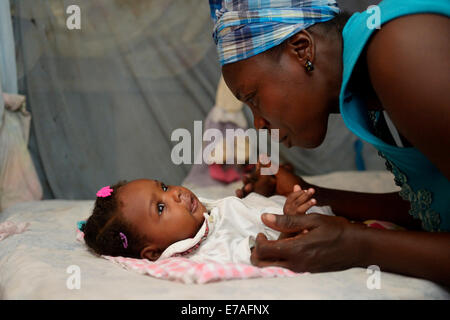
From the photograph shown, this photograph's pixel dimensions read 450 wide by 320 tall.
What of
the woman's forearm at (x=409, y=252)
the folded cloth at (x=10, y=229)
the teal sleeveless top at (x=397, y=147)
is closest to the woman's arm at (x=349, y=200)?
the teal sleeveless top at (x=397, y=147)

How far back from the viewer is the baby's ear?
143 cm

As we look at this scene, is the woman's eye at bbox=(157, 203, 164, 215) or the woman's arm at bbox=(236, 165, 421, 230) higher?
the woman's eye at bbox=(157, 203, 164, 215)

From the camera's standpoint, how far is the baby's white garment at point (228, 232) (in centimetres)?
134

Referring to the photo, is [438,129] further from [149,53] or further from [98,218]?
[149,53]

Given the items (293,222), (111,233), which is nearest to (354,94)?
Result: (293,222)

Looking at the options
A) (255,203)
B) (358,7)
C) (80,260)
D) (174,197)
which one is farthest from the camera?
(358,7)

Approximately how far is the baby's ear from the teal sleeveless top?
73cm

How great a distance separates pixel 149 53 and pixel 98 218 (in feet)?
6.04

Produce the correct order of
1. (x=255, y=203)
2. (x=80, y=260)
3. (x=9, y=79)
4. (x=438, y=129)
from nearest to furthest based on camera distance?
1. (x=438, y=129)
2. (x=80, y=260)
3. (x=255, y=203)
4. (x=9, y=79)

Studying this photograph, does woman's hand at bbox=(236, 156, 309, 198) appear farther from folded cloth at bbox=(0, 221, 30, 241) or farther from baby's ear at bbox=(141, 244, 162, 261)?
folded cloth at bbox=(0, 221, 30, 241)

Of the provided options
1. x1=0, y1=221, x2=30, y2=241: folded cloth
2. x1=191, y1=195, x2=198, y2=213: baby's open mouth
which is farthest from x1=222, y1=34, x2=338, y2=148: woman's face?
x1=0, y1=221, x2=30, y2=241: folded cloth
